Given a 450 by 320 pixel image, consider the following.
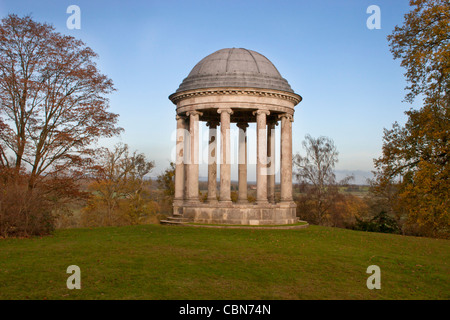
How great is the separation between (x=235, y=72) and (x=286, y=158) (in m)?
7.00

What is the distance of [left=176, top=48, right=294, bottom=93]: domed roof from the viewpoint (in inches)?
1105

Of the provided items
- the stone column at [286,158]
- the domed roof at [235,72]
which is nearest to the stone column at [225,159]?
the domed roof at [235,72]

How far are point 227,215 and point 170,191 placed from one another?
79.4 feet

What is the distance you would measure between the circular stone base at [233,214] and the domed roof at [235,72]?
313 inches

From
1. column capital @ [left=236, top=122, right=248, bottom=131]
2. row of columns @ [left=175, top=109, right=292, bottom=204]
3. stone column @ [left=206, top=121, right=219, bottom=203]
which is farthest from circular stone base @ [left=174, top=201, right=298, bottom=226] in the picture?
column capital @ [left=236, top=122, right=248, bottom=131]

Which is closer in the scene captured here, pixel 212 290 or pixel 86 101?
pixel 212 290

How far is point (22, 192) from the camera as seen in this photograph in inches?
778

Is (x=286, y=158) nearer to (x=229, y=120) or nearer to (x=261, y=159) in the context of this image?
(x=261, y=159)

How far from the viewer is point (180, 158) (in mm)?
30453

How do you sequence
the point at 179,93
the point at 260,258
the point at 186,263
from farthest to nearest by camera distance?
the point at 179,93
the point at 260,258
the point at 186,263

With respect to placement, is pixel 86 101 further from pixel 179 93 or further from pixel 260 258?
pixel 260 258

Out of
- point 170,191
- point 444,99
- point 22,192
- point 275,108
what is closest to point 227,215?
point 275,108

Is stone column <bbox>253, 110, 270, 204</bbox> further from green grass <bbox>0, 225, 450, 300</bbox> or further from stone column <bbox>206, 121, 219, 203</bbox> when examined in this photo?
green grass <bbox>0, 225, 450, 300</bbox>

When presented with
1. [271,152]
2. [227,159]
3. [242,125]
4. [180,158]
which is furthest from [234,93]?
[271,152]
